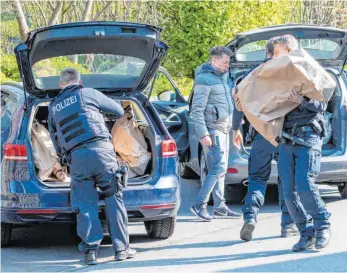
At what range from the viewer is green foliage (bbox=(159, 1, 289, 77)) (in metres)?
18.8

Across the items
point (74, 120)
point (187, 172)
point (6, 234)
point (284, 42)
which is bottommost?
point (187, 172)

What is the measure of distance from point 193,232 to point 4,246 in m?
1.86

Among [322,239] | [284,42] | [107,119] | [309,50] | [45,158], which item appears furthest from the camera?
[309,50]

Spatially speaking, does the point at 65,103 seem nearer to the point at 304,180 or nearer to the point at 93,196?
the point at 93,196

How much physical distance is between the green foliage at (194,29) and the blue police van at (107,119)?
33.9 feet

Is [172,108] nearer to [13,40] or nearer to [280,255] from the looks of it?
[280,255]

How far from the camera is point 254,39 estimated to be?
962 centimetres

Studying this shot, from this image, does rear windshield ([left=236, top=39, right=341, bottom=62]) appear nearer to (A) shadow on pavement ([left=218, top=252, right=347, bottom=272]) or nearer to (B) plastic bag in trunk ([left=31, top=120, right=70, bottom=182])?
(B) plastic bag in trunk ([left=31, top=120, right=70, bottom=182])

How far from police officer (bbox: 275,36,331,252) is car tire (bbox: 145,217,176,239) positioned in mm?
1245

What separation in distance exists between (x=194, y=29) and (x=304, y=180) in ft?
39.0

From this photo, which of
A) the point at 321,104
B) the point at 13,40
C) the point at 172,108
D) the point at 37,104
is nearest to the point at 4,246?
the point at 37,104

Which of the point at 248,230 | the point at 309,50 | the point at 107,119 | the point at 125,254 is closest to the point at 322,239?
the point at 248,230

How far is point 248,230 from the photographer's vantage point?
771 cm

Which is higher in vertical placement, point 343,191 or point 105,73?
point 105,73
